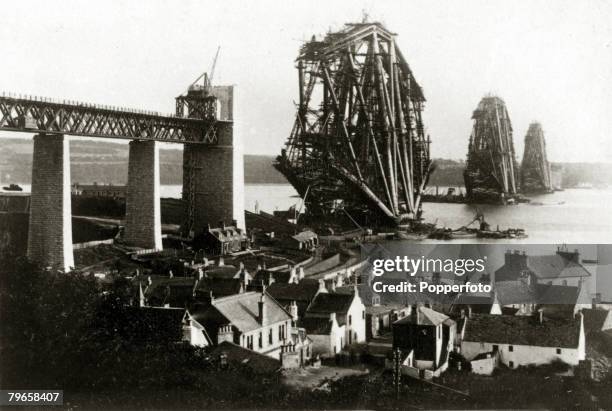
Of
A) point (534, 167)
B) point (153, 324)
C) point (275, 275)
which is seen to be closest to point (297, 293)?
point (275, 275)

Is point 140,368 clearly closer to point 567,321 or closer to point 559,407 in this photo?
point 559,407

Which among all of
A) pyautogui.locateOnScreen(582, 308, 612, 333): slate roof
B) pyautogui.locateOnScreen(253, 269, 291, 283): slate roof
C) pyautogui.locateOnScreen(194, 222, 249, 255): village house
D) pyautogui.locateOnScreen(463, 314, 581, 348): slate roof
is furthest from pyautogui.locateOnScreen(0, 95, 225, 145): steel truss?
pyautogui.locateOnScreen(582, 308, 612, 333): slate roof

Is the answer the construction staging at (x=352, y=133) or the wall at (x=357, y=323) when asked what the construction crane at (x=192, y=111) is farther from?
the wall at (x=357, y=323)

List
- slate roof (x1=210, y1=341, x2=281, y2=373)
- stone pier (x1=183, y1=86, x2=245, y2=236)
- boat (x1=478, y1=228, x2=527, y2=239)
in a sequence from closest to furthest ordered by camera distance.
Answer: slate roof (x1=210, y1=341, x2=281, y2=373), stone pier (x1=183, y1=86, x2=245, y2=236), boat (x1=478, y1=228, x2=527, y2=239)

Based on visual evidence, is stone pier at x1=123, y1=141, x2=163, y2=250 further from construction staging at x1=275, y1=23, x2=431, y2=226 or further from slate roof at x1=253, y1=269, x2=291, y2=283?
construction staging at x1=275, y1=23, x2=431, y2=226

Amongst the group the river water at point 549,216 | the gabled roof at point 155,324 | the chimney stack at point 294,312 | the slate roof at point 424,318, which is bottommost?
the chimney stack at point 294,312

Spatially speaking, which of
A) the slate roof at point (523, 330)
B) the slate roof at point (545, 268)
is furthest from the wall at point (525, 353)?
the slate roof at point (545, 268)

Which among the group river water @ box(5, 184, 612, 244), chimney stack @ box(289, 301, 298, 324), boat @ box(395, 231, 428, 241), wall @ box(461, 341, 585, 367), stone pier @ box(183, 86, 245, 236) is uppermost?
stone pier @ box(183, 86, 245, 236)
